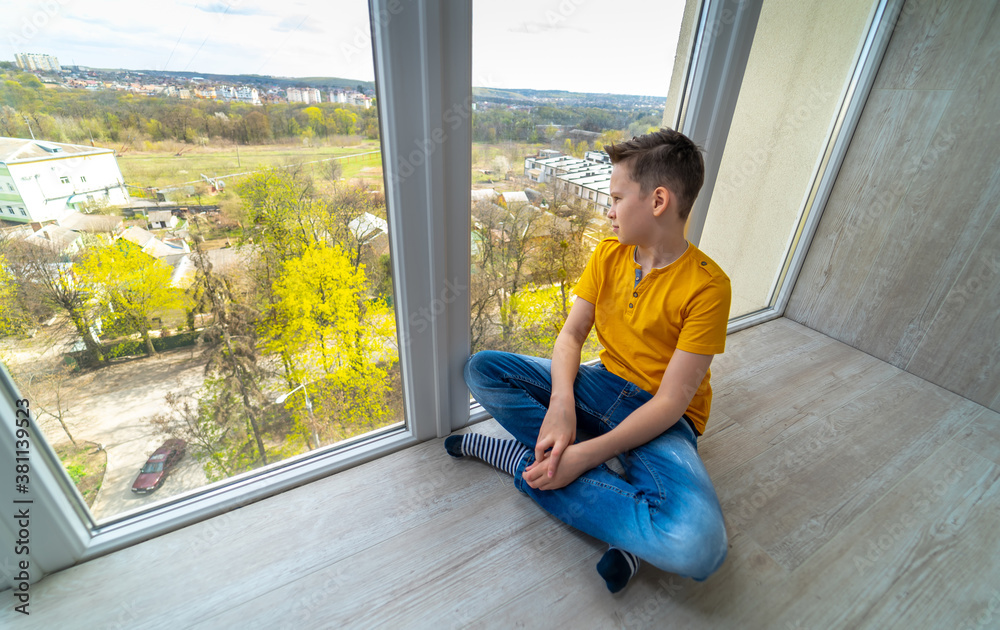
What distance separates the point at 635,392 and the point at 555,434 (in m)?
0.25

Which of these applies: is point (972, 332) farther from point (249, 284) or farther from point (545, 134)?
point (249, 284)

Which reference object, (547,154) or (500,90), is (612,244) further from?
(500,90)

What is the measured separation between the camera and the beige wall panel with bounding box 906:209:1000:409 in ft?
4.57

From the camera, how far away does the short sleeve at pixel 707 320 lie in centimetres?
89

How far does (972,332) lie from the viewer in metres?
1.47

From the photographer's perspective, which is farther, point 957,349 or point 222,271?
point 957,349

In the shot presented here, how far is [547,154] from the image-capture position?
109 centimetres

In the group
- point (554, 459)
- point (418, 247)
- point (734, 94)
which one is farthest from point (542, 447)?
point (734, 94)

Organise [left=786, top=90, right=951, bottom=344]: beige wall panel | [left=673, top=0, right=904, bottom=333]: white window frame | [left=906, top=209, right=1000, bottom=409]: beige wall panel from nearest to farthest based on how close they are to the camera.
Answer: [left=673, top=0, right=904, bottom=333]: white window frame → [left=906, top=209, right=1000, bottom=409]: beige wall panel → [left=786, top=90, right=951, bottom=344]: beige wall panel

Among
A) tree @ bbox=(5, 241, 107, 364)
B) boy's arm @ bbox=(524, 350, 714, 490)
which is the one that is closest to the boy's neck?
boy's arm @ bbox=(524, 350, 714, 490)

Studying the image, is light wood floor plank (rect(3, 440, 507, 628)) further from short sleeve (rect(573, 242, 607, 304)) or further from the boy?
short sleeve (rect(573, 242, 607, 304))

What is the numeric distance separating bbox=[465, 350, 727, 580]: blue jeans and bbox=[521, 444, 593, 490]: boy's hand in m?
0.02

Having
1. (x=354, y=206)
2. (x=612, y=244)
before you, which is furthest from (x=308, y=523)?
(x=612, y=244)

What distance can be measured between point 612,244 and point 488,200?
341 mm
